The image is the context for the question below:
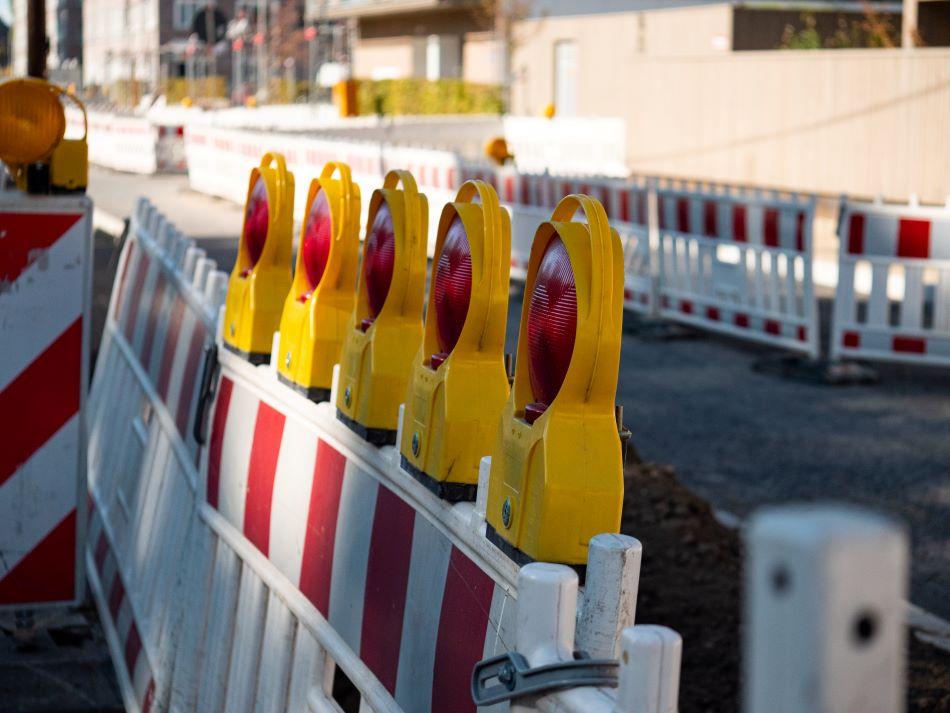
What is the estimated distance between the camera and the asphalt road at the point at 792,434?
7.45 meters

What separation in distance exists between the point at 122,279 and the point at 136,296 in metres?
0.65

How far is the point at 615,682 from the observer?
6.53ft

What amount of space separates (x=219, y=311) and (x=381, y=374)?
1.42 m

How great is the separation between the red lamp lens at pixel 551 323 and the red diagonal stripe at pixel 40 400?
277 centimetres

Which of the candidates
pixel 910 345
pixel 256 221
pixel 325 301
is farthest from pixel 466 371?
pixel 910 345

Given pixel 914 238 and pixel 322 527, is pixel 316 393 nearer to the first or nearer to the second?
pixel 322 527

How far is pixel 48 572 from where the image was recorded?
16.3 ft

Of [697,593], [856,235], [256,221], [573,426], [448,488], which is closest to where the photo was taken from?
[573,426]

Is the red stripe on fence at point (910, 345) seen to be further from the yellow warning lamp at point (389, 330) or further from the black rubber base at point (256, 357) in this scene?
the yellow warning lamp at point (389, 330)

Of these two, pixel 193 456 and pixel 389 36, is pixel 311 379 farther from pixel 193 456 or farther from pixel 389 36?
pixel 389 36

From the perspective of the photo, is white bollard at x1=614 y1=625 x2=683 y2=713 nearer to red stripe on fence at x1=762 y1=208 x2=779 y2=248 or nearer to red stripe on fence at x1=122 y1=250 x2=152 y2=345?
red stripe on fence at x1=122 y1=250 x2=152 y2=345

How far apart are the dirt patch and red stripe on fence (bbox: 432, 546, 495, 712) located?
2.01 metres

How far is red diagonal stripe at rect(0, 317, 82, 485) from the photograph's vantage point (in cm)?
488

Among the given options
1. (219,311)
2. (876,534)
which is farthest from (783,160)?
(876,534)
